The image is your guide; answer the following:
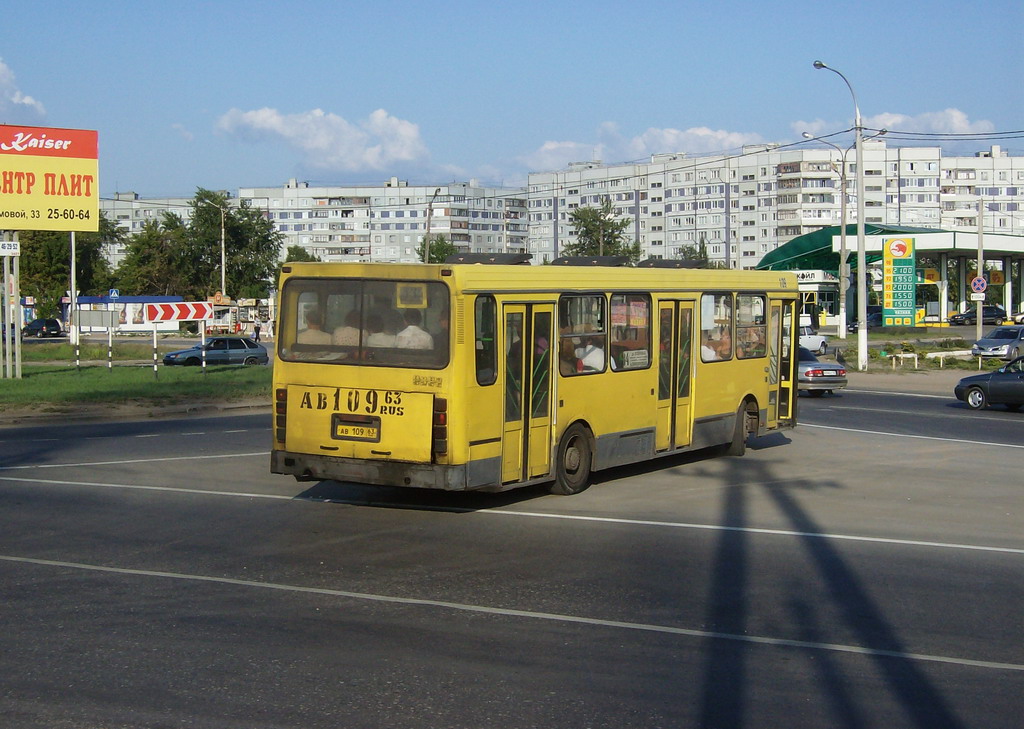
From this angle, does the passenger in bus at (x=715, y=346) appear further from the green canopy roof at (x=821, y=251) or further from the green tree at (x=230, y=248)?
the green tree at (x=230, y=248)

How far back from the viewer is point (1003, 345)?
44875 millimetres

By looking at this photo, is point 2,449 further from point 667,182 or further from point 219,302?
point 667,182

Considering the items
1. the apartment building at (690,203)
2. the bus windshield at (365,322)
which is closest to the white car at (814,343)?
the bus windshield at (365,322)

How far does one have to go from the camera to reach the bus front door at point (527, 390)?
39.9 ft

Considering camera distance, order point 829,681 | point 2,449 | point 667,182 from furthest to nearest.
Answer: point 667,182, point 2,449, point 829,681

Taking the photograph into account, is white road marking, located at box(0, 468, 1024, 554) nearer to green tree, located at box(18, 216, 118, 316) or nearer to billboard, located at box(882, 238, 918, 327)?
billboard, located at box(882, 238, 918, 327)

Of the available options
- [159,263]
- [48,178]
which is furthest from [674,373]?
[159,263]

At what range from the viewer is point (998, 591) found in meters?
9.07

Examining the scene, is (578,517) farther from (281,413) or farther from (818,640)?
(818,640)

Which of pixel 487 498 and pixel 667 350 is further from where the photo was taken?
pixel 667 350

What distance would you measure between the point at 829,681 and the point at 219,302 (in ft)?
223

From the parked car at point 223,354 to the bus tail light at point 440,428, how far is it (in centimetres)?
3396

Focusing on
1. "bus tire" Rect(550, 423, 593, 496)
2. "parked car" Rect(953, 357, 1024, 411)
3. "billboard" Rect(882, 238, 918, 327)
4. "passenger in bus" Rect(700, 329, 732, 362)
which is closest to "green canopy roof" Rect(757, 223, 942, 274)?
"billboard" Rect(882, 238, 918, 327)

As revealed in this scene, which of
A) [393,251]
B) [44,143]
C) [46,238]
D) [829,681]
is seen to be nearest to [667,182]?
A: [393,251]
